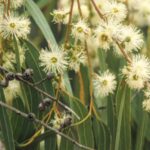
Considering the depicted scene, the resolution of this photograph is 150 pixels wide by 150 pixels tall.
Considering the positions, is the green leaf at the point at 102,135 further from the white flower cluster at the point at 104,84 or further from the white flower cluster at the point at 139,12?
the white flower cluster at the point at 139,12

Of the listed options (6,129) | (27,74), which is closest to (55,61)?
(27,74)

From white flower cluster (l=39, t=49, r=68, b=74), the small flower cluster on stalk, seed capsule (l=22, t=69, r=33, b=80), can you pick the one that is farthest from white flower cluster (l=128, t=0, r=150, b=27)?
seed capsule (l=22, t=69, r=33, b=80)

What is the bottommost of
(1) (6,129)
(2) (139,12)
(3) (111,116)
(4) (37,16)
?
(1) (6,129)

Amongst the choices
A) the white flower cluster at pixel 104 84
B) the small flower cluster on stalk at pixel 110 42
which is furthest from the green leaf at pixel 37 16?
the white flower cluster at pixel 104 84

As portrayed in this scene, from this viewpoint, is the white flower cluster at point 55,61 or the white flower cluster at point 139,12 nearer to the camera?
the white flower cluster at point 55,61

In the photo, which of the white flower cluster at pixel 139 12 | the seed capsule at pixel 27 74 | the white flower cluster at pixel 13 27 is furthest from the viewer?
the white flower cluster at pixel 139 12

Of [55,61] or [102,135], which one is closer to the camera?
[55,61]

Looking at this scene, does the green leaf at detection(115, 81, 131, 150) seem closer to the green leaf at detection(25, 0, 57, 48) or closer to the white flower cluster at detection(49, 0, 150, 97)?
the white flower cluster at detection(49, 0, 150, 97)

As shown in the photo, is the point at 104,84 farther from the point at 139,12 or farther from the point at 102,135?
the point at 139,12
